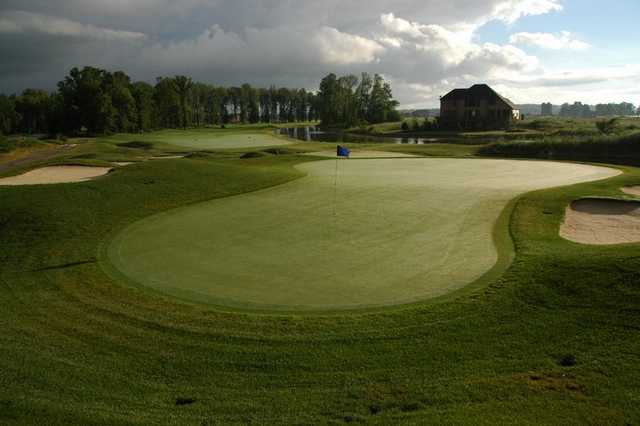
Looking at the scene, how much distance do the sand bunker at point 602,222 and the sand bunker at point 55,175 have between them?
967 inches

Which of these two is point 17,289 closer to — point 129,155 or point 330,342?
point 330,342

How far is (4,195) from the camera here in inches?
750

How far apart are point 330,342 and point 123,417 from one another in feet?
11.0

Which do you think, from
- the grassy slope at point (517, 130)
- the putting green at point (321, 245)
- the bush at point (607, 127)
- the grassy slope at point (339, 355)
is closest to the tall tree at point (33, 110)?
the grassy slope at point (517, 130)

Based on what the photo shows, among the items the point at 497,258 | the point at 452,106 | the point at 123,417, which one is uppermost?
the point at 452,106

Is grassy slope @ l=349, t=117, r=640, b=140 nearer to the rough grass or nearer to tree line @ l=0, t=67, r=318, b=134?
the rough grass

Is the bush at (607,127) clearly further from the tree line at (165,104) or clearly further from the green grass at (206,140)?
the tree line at (165,104)

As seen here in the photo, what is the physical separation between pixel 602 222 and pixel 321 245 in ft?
32.5

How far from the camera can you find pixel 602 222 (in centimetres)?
1579

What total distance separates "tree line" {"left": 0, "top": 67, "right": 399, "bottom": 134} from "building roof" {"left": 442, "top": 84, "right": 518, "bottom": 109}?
3434 centimetres

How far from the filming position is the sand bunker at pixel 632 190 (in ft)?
66.4

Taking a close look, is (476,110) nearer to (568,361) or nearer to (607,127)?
(607,127)

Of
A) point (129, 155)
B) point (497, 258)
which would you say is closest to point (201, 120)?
point (129, 155)

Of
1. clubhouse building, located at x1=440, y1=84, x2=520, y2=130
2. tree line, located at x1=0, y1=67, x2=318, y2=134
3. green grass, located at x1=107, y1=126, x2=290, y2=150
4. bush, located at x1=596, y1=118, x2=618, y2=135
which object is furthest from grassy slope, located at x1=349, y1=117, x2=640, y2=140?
tree line, located at x1=0, y1=67, x2=318, y2=134
